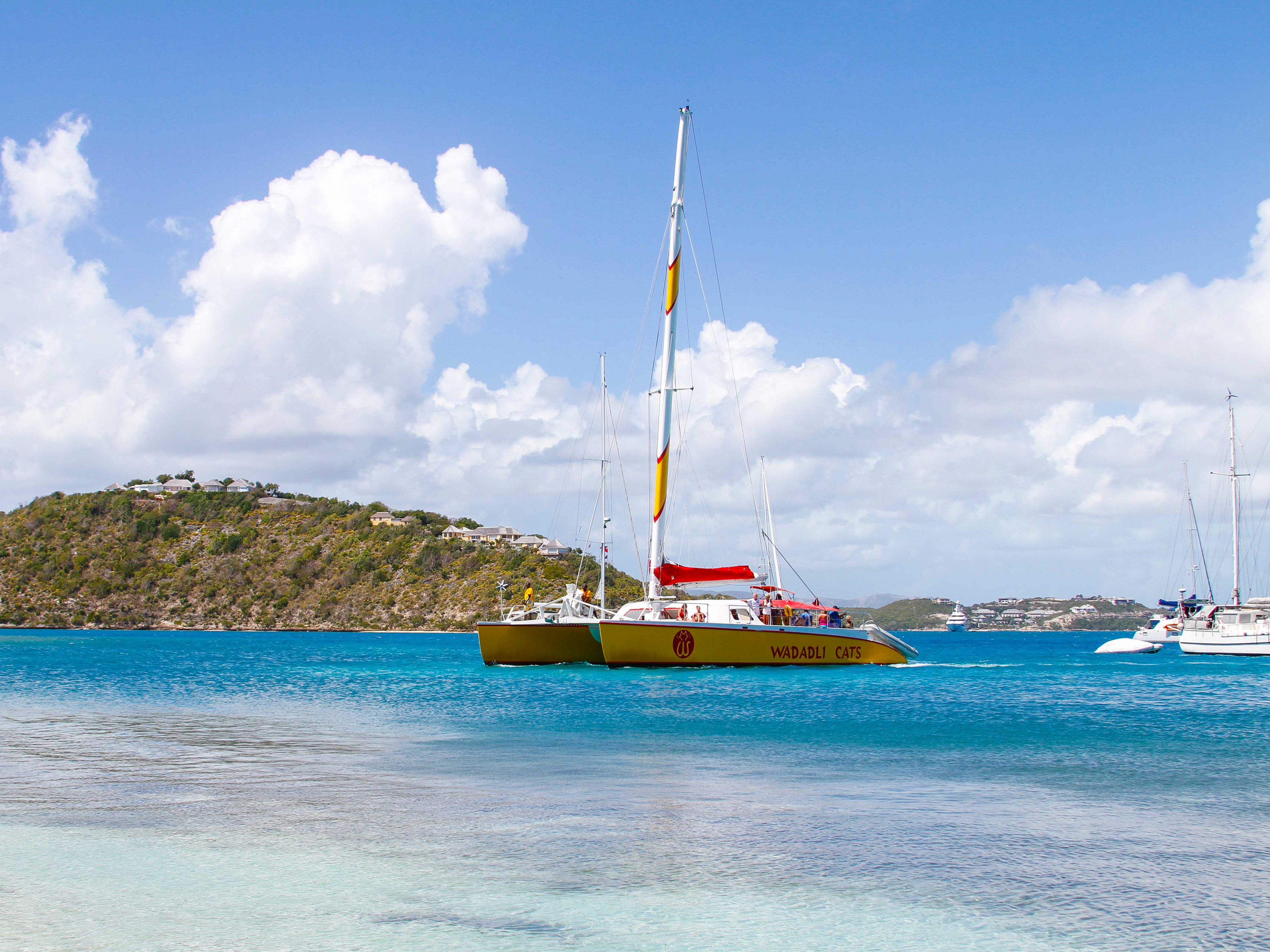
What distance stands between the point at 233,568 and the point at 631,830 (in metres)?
166

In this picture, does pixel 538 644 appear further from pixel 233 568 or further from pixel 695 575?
pixel 233 568

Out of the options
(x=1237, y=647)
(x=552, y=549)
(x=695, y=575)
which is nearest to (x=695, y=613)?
(x=695, y=575)

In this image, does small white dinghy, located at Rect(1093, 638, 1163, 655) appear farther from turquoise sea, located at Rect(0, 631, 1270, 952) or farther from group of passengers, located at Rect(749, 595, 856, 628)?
turquoise sea, located at Rect(0, 631, 1270, 952)

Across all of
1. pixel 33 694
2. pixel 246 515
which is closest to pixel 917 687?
pixel 33 694

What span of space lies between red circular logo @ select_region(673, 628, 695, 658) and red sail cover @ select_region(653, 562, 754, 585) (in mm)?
2474

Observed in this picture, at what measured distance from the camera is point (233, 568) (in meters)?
165

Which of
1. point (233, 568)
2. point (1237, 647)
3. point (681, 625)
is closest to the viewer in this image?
point (681, 625)

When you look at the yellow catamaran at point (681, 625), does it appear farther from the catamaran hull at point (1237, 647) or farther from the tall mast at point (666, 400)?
the catamaran hull at point (1237, 647)

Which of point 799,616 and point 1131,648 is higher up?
point 799,616

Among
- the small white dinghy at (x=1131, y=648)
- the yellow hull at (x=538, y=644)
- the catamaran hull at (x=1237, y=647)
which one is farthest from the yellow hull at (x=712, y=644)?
the small white dinghy at (x=1131, y=648)

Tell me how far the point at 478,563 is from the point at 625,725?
5437 inches

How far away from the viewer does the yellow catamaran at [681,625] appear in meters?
36.4

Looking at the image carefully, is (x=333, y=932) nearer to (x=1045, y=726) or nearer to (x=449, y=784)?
(x=449, y=784)

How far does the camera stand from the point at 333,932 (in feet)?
25.7
